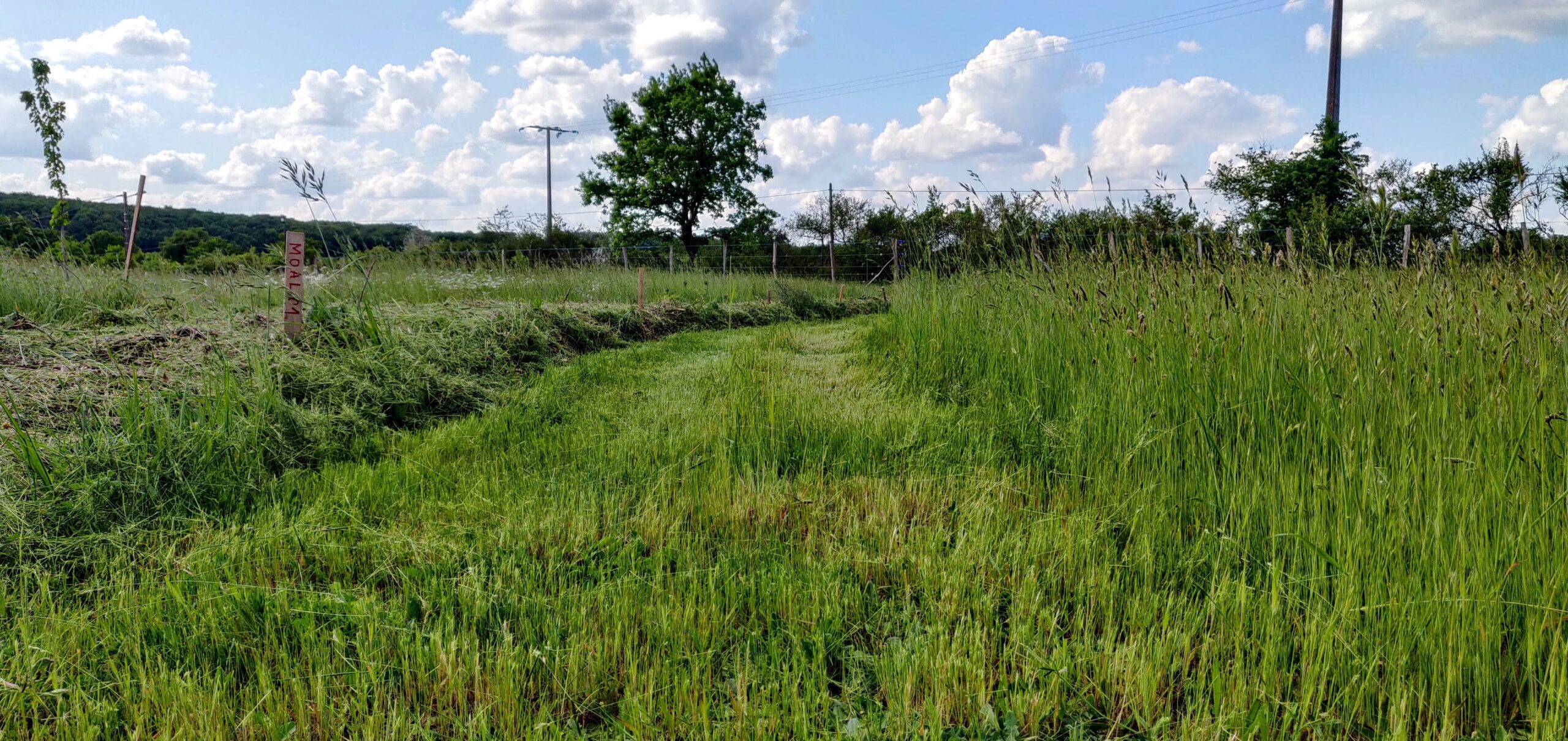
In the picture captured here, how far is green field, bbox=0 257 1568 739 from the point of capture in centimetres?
173

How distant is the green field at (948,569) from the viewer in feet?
5.67

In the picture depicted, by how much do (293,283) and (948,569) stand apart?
4714mm

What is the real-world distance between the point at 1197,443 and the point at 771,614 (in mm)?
1788

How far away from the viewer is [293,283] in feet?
16.7

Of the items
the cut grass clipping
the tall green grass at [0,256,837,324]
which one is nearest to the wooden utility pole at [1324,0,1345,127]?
the tall green grass at [0,256,837,324]

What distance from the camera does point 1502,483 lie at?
6.15 feet

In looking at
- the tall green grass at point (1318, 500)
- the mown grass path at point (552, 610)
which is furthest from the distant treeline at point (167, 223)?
the tall green grass at point (1318, 500)

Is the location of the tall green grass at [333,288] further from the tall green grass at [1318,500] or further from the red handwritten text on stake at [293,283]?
the tall green grass at [1318,500]

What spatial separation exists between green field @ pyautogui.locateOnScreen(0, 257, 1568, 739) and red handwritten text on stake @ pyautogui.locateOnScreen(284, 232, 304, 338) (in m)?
1.86

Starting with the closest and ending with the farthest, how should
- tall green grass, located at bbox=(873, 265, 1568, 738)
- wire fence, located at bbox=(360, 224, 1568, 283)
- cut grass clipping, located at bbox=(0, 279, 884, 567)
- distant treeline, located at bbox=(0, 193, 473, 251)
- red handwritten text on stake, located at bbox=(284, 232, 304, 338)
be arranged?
tall green grass, located at bbox=(873, 265, 1568, 738) → cut grass clipping, located at bbox=(0, 279, 884, 567) → wire fence, located at bbox=(360, 224, 1568, 283) → red handwritten text on stake, located at bbox=(284, 232, 304, 338) → distant treeline, located at bbox=(0, 193, 473, 251)

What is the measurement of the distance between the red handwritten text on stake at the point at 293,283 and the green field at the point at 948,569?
1.86 metres

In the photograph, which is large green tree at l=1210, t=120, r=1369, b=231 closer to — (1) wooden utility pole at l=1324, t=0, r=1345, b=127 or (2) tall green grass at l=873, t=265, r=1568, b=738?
(1) wooden utility pole at l=1324, t=0, r=1345, b=127

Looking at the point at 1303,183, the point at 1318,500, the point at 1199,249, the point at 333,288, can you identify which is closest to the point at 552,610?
the point at 1318,500

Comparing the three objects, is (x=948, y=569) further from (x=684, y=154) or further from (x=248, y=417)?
(x=684, y=154)
